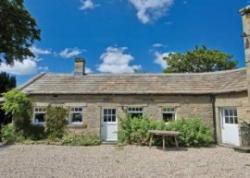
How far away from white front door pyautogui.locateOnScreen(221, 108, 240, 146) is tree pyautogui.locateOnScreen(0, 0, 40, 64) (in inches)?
709

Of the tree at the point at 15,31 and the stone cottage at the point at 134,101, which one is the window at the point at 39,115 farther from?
the tree at the point at 15,31

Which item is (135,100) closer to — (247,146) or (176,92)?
(176,92)

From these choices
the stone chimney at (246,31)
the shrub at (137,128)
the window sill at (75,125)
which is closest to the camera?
the stone chimney at (246,31)

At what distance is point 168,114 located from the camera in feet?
51.1

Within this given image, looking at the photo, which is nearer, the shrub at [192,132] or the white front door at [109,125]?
the shrub at [192,132]

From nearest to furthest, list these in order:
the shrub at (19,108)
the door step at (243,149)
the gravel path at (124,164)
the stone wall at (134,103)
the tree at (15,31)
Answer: the gravel path at (124,164), the door step at (243,149), the shrub at (19,108), the stone wall at (134,103), the tree at (15,31)

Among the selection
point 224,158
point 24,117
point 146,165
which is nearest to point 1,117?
point 24,117

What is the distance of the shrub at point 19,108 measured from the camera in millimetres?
14609

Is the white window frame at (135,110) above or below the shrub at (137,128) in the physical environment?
above

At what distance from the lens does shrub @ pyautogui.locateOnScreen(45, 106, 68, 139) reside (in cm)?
1526

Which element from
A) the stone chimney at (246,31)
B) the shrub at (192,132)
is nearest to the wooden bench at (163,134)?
the shrub at (192,132)

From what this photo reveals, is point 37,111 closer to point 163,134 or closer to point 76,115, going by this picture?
point 76,115

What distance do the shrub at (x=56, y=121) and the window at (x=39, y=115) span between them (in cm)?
67

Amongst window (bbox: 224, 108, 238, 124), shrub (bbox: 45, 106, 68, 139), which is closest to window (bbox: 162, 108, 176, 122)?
window (bbox: 224, 108, 238, 124)
